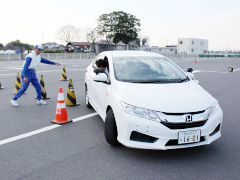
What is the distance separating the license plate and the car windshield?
1.24m

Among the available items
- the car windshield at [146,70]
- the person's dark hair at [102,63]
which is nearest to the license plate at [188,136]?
the car windshield at [146,70]

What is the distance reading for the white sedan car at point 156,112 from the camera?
335 centimetres

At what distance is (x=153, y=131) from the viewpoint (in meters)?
3.33

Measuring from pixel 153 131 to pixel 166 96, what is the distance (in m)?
0.64

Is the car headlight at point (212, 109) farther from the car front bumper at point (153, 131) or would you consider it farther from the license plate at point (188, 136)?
the license plate at point (188, 136)

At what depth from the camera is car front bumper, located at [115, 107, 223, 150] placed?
3.32m

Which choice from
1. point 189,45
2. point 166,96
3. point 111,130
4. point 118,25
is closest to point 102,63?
point 111,130

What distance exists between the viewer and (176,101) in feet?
11.8

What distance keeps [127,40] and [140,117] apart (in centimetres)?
7807

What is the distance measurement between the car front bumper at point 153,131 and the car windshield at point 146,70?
1024mm

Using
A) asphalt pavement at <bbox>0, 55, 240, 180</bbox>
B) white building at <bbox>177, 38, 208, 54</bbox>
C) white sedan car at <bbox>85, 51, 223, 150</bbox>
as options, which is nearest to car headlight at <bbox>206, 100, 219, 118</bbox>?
white sedan car at <bbox>85, 51, 223, 150</bbox>

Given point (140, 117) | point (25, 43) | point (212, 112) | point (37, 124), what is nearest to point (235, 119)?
point (212, 112)

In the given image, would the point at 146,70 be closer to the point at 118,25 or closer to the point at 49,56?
the point at 49,56

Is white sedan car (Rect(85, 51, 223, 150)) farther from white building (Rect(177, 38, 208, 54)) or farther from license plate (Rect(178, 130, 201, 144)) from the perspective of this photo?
white building (Rect(177, 38, 208, 54))
